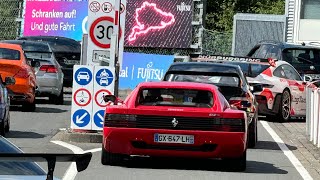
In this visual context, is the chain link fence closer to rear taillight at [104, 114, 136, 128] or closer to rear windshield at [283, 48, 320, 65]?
rear windshield at [283, 48, 320, 65]

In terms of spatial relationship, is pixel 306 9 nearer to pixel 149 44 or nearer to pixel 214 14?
pixel 149 44

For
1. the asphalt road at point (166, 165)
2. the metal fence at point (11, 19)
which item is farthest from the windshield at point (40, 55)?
the metal fence at point (11, 19)

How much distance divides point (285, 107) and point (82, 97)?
841 centimetres

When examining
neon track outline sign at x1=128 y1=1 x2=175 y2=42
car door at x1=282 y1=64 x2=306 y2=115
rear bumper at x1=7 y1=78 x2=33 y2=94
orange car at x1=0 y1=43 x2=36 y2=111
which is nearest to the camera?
orange car at x1=0 y1=43 x2=36 y2=111

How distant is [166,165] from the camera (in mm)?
16422

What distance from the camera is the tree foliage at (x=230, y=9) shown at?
219 feet

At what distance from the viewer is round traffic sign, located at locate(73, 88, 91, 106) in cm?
2007

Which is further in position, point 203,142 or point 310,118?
point 310,118

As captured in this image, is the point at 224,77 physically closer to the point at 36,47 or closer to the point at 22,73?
the point at 22,73

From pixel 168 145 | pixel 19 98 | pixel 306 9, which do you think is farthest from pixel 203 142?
pixel 306 9

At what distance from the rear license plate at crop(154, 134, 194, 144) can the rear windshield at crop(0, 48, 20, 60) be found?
11530 millimetres

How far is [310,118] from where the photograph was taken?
22.4 metres

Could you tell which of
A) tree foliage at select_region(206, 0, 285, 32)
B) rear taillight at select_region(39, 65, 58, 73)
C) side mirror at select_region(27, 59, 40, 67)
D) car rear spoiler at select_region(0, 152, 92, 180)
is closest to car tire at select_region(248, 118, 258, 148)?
side mirror at select_region(27, 59, 40, 67)

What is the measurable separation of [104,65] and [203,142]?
17.4 feet
